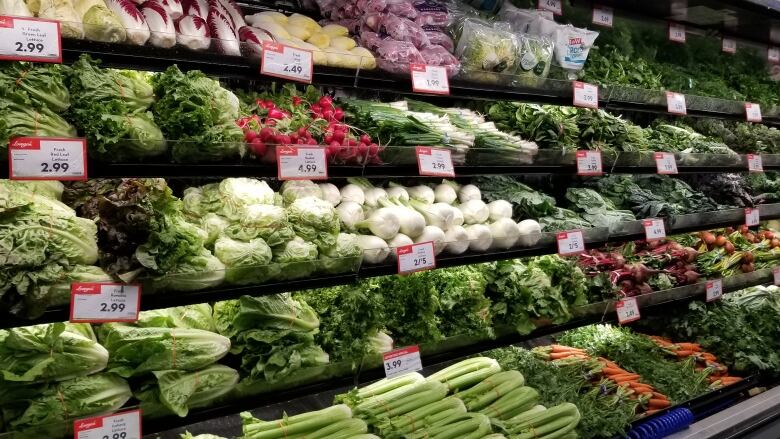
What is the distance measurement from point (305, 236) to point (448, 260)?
80 cm

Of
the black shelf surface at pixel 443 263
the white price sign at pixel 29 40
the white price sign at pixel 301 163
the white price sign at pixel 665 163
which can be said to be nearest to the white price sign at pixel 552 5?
the white price sign at pixel 665 163

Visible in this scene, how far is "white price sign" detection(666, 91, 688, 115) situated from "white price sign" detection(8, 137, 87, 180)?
11.6ft

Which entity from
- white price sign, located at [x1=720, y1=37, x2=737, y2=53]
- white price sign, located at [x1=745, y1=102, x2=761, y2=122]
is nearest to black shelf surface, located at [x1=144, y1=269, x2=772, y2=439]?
white price sign, located at [x1=745, y1=102, x2=761, y2=122]

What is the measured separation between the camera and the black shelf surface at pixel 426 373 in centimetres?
262

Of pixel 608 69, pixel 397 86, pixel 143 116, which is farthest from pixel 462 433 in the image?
pixel 608 69

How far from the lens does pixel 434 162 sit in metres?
3.05

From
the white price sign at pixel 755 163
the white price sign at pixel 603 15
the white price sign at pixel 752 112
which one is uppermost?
the white price sign at pixel 603 15

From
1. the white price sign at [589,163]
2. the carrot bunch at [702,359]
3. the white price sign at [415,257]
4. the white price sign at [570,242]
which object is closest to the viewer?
the white price sign at [415,257]

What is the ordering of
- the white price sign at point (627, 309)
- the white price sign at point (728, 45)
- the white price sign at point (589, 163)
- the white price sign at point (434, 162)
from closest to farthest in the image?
the white price sign at point (434, 162)
the white price sign at point (589, 163)
the white price sign at point (627, 309)
the white price sign at point (728, 45)

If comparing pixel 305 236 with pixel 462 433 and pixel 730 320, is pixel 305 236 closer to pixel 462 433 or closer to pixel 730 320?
pixel 462 433

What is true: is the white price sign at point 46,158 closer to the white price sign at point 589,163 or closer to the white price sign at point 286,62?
the white price sign at point 286,62

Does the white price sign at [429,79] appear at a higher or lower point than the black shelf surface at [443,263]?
higher

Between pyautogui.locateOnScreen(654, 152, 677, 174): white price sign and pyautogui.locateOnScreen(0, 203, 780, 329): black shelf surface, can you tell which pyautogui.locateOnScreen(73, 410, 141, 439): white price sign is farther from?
pyautogui.locateOnScreen(654, 152, 677, 174): white price sign

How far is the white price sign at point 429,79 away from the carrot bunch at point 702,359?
267cm
